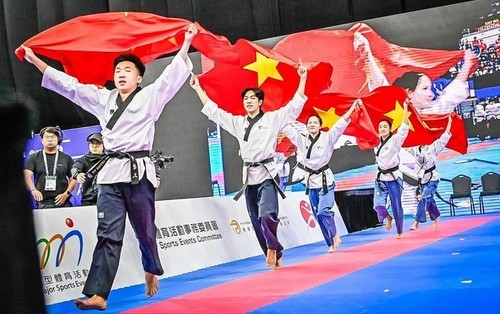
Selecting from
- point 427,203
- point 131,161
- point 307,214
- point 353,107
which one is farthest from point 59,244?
point 427,203

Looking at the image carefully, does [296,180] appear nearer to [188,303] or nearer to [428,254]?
[428,254]

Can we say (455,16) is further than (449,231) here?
Yes

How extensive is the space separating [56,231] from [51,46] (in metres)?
1.26

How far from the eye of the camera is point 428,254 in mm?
4648

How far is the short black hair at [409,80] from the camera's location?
7.19 meters

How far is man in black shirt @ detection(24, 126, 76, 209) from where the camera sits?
183 inches

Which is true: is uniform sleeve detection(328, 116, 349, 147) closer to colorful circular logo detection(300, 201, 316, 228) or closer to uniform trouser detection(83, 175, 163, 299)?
colorful circular logo detection(300, 201, 316, 228)

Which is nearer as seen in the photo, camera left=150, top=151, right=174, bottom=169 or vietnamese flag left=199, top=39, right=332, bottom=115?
camera left=150, top=151, right=174, bottom=169

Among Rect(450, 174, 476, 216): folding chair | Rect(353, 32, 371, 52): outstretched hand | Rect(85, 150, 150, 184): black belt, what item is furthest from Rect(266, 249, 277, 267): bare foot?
Rect(353, 32, 371, 52): outstretched hand

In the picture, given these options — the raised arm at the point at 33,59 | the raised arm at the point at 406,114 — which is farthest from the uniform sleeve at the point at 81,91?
the raised arm at the point at 406,114

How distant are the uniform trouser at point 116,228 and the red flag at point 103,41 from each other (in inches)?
38.3

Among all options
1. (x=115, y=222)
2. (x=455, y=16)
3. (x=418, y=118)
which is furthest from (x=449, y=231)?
(x=115, y=222)

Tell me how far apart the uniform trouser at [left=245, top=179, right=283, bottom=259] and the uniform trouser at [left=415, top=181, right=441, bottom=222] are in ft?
8.39

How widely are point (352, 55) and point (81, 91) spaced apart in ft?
13.6
